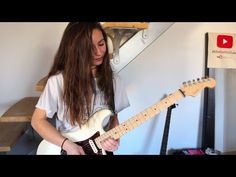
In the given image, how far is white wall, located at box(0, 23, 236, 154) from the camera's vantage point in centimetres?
153

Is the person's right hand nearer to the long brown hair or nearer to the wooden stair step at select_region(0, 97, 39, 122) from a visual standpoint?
the long brown hair

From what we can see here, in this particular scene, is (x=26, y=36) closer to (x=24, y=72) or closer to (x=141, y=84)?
(x=24, y=72)

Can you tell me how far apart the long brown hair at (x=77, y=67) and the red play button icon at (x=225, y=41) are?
0.90 m

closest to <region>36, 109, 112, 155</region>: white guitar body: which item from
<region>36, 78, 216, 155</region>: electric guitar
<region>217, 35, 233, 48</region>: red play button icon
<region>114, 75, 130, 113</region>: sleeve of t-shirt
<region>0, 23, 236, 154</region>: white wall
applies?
<region>36, 78, 216, 155</region>: electric guitar

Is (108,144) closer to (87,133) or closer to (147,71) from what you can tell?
(87,133)

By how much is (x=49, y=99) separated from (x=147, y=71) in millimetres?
763

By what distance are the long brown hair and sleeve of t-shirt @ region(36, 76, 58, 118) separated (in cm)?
4

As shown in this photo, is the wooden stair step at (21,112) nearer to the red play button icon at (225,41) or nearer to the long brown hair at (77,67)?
the long brown hair at (77,67)

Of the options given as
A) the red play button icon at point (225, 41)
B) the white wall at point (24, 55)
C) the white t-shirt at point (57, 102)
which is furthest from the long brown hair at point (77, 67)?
the red play button icon at point (225, 41)

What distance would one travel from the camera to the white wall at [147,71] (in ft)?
5.03

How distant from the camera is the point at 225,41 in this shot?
1.66 meters
